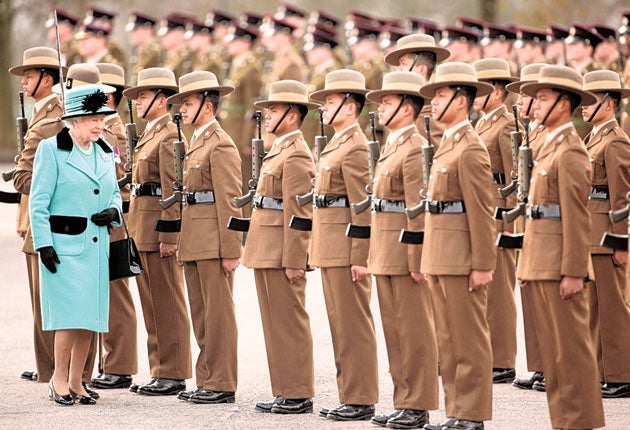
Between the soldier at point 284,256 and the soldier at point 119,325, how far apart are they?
54.8 inches

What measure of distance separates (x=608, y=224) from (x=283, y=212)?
7.17 feet

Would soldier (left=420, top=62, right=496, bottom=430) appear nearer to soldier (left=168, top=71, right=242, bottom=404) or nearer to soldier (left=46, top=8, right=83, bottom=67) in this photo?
soldier (left=168, top=71, right=242, bottom=404)

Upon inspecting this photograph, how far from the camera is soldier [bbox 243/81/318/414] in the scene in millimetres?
10695

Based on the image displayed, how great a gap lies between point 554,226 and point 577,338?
635mm

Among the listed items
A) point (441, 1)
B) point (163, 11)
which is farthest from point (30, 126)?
point (441, 1)

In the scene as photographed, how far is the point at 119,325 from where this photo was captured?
11.9 metres

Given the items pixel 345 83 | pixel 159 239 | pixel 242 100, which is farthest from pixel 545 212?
pixel 242 100

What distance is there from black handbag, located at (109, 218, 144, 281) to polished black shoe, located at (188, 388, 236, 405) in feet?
3.02

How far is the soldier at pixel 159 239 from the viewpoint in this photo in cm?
1152

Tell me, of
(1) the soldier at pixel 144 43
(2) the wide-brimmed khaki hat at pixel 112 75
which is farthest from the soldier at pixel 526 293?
(1) the soldier at pixel 144 43

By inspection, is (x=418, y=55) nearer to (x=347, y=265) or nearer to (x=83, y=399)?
(x=347, y=265)

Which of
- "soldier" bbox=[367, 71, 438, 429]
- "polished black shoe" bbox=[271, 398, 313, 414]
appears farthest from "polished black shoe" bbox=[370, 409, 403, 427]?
"polished black shoe" bbox=[271, 398, 313, 414]

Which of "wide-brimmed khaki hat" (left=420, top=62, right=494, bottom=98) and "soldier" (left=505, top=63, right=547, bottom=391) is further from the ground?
"wide-brimmed khaki hat" (left=420, top=62, right=494, bottom=98)

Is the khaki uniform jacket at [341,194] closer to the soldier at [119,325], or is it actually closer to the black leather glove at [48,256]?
the black leather glove at [48,256]
